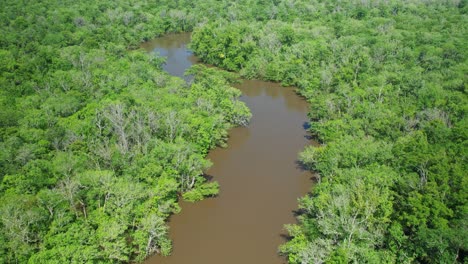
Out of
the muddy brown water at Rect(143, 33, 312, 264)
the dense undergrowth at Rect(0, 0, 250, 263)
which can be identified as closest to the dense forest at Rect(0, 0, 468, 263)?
the dense undergrowth at Rect(0, 0, 250, 263)

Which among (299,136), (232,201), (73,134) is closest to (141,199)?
(232,201)

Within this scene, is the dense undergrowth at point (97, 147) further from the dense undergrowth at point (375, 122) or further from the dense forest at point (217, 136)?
the dense undergrowth at point (375, 122)

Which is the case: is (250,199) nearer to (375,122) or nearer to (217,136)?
(217,136)

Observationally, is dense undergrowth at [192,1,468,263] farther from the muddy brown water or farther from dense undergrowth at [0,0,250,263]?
dense undergrowth at [0,0,250,263]

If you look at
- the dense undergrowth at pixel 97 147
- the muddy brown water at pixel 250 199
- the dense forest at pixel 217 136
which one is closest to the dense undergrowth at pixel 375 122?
the dense forest at pixel 217 136

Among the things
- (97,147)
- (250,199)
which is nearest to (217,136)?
(250,199)
